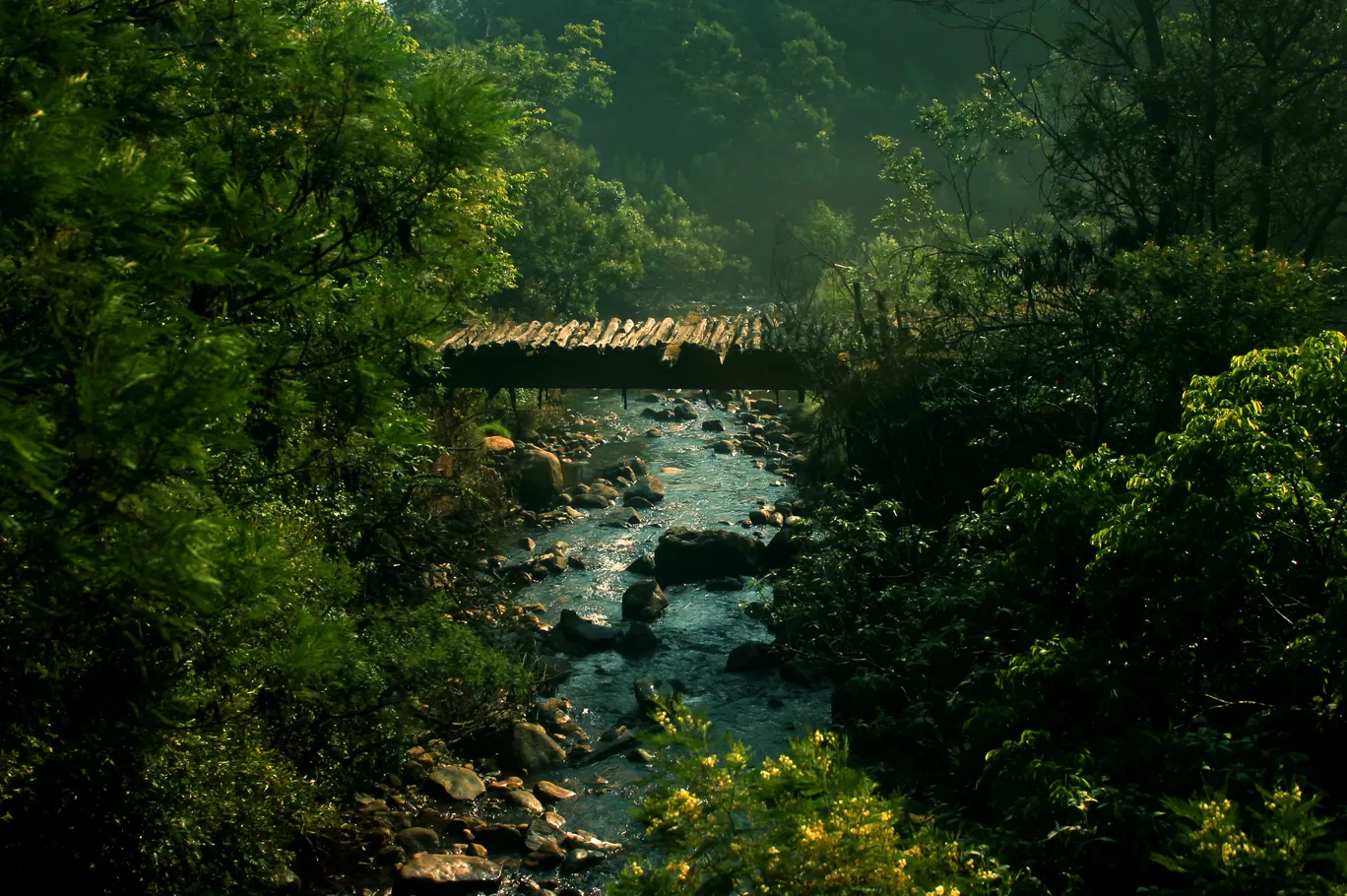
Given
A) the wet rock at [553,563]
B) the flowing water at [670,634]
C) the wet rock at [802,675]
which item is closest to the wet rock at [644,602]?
the flowing water at [670,634]

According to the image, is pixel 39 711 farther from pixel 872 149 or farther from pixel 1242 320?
pixel 872 149

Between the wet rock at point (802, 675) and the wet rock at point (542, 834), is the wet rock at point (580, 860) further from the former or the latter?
the wet rock at point (802, 675)

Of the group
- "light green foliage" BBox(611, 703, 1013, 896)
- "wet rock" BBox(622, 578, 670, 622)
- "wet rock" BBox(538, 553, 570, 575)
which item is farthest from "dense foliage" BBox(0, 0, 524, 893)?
"wet rock" BBox(538, 553, 570, 575)

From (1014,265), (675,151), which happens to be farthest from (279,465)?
(675,151)

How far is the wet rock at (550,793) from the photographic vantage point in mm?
8414

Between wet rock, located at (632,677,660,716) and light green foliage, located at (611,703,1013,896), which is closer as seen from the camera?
light green foliage, located at (611,703,1013,896)

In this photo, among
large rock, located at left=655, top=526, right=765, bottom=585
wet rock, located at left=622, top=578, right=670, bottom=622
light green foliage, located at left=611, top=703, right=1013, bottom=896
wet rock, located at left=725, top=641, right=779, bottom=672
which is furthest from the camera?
large rock, located at left=655, top=526, right=765, bottom=585

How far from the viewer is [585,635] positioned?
11344 millimetres

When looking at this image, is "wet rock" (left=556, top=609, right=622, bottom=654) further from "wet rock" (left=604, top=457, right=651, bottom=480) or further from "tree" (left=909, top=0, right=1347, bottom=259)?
"tree" (left=909, top=0, right=1347, bottom=259)

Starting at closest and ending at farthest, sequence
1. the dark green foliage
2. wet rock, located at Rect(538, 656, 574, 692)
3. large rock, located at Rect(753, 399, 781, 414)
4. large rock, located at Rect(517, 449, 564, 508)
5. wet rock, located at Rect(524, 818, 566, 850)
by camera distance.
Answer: the dark green foliage, wet rock, located at Rect(524, 818, 566, 850), wet rock, located at Rect(538, 656, 574, 692), large rock, located at Rect(517, 449, 564, 508), large rock, located at Rect(753, 399, 781, 414)

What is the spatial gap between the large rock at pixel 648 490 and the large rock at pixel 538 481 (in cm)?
108

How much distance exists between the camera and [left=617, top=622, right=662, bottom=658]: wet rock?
36.8ft

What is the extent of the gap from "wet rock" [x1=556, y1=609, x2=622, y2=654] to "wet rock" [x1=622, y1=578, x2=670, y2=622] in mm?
481

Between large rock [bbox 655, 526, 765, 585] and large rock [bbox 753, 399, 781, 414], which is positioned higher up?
large rock [bbox 753, 399, 781, 414]
